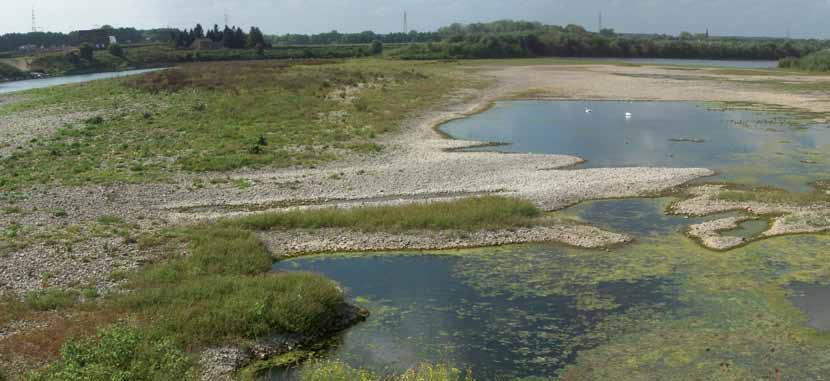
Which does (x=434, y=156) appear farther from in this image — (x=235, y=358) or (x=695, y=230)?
(x=235, y=358)

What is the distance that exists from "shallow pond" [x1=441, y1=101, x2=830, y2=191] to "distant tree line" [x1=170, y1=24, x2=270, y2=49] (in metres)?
94.9

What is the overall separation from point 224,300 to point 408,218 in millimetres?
8185


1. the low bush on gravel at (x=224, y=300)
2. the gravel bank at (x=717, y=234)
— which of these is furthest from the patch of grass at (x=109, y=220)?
the gravel bank at (x=717, y=234)

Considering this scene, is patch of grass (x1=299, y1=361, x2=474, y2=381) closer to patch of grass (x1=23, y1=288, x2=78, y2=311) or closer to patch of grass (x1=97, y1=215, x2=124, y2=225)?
patch of grass (x1=23, y1=288, x2=78, y2=311)

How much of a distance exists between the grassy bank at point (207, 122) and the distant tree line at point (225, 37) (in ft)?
235

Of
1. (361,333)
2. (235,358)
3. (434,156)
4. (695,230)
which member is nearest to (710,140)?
(434,156)

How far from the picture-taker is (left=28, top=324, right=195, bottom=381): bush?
34.4 feet

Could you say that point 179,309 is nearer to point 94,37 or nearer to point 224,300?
point 224,300

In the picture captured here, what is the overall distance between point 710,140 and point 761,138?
2915 mm

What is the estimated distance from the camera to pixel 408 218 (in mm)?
22219

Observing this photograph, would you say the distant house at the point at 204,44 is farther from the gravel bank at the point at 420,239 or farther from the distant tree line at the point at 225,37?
the gravel bank at the point at 420,239

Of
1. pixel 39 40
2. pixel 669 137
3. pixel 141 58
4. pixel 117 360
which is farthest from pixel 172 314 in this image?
pixel 39 40

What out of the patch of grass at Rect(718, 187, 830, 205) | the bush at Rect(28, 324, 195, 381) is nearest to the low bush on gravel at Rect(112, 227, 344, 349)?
the bush at Rect(28, 324, 195, 381)

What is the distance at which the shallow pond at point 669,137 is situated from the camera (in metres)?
31.6
